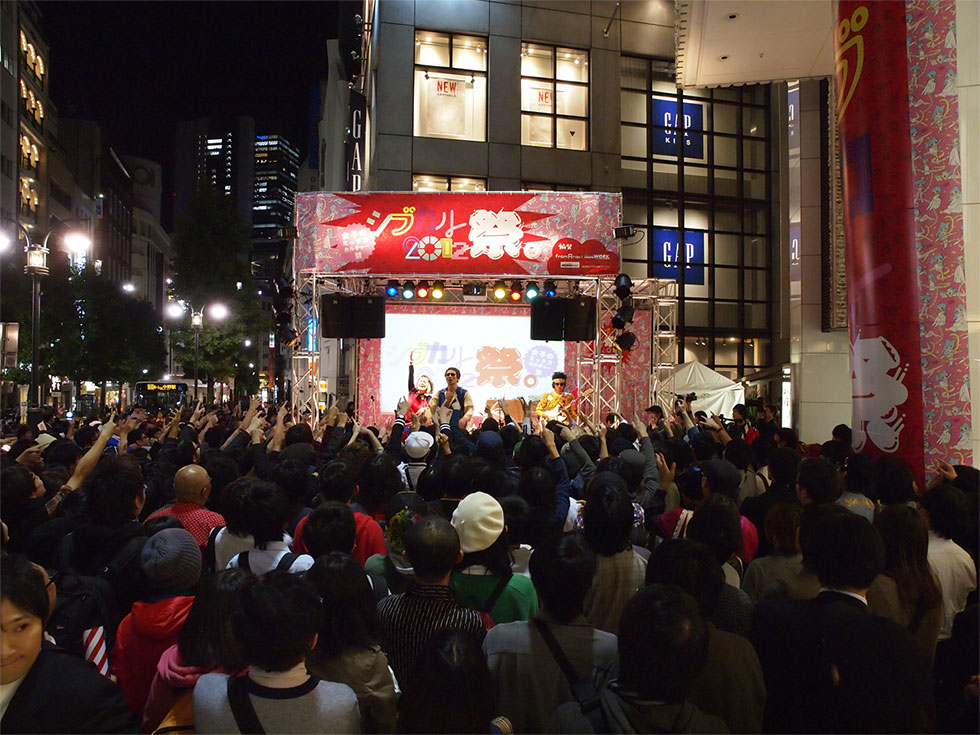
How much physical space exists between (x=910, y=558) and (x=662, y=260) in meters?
22.9

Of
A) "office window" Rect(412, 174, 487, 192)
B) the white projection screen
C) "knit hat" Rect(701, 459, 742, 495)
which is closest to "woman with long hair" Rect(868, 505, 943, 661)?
"knit hat" Rect(701, 459, 742, 495)

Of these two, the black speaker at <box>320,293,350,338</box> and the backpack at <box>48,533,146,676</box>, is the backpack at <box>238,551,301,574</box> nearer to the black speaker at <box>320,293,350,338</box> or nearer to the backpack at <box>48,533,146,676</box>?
the backpack at <box>48,533,146,676</box>

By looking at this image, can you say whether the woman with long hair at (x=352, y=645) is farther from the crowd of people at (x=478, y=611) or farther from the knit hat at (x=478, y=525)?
the knit hat at (x=478, y=525)

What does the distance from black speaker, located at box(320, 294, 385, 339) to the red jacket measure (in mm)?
12924

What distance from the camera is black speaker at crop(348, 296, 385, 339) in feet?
51.7

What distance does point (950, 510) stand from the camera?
387 cm

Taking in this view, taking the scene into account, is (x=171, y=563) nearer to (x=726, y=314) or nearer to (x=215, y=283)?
(x=726, y=314)

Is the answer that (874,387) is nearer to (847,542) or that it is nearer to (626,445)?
(626,445)

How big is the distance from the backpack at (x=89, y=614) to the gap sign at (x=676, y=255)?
2356cm

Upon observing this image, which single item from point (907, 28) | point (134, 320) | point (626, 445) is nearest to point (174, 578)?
point (626, 445)

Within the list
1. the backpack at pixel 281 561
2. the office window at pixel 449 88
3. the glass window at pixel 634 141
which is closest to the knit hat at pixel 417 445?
the backpack at pixel 281 561

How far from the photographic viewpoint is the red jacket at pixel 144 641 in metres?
2.95

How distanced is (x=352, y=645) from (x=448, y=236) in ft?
44.7

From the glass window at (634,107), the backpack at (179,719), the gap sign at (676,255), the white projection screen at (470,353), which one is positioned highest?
the glass window at (634,107)
